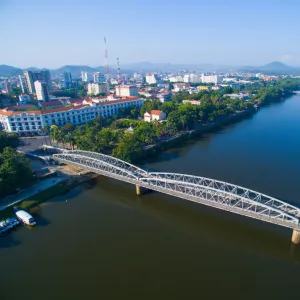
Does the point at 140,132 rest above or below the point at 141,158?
above

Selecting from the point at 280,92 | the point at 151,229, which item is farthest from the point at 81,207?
the point at 280,92

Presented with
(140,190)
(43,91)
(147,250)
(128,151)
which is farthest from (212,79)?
(147,250)

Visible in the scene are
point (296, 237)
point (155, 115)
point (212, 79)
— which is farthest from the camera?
point (212, 79)

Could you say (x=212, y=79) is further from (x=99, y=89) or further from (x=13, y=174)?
(x=13, y=174)

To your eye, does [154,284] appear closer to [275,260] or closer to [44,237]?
[275,260]

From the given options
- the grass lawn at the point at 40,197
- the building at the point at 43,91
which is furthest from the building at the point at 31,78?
the grass lawn at the point at 40,197

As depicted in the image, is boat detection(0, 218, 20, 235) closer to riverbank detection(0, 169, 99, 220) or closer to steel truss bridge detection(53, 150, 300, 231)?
riverbank detection(0, 169, 99, 220)

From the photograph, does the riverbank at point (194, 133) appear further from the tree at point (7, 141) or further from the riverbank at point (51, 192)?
the tree at point (7, 141)
